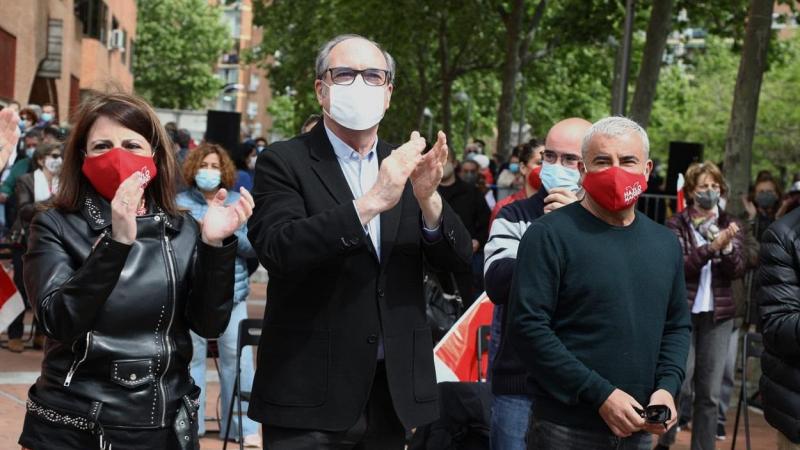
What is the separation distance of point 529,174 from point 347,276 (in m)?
1.88

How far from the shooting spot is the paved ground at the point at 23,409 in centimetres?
955

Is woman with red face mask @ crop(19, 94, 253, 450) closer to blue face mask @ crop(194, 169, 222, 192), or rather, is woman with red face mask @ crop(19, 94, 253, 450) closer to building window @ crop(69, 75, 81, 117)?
blue face mask @ crop(194, 169, 222, 192)

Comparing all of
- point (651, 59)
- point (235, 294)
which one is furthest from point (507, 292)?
point (651, 59)

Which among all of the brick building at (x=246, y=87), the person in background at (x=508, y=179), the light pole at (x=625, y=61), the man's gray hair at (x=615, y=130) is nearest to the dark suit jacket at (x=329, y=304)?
the man's gray hair at (x=615, y=130)

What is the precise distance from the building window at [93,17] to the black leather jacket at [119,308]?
37.5 m

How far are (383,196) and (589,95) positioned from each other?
5065 centimetres

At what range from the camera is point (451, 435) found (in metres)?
6.30

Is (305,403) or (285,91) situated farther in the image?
(285,91)

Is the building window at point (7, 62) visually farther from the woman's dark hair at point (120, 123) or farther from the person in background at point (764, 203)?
the woman's dark hair at point (120, 123)

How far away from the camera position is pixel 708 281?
959 centimetres

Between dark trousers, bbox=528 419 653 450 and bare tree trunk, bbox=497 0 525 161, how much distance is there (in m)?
26.4

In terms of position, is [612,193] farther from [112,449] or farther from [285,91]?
[285,91]

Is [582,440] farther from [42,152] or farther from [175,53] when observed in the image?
[175,53]

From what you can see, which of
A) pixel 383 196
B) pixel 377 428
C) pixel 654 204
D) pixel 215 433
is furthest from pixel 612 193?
pixel 654 204
